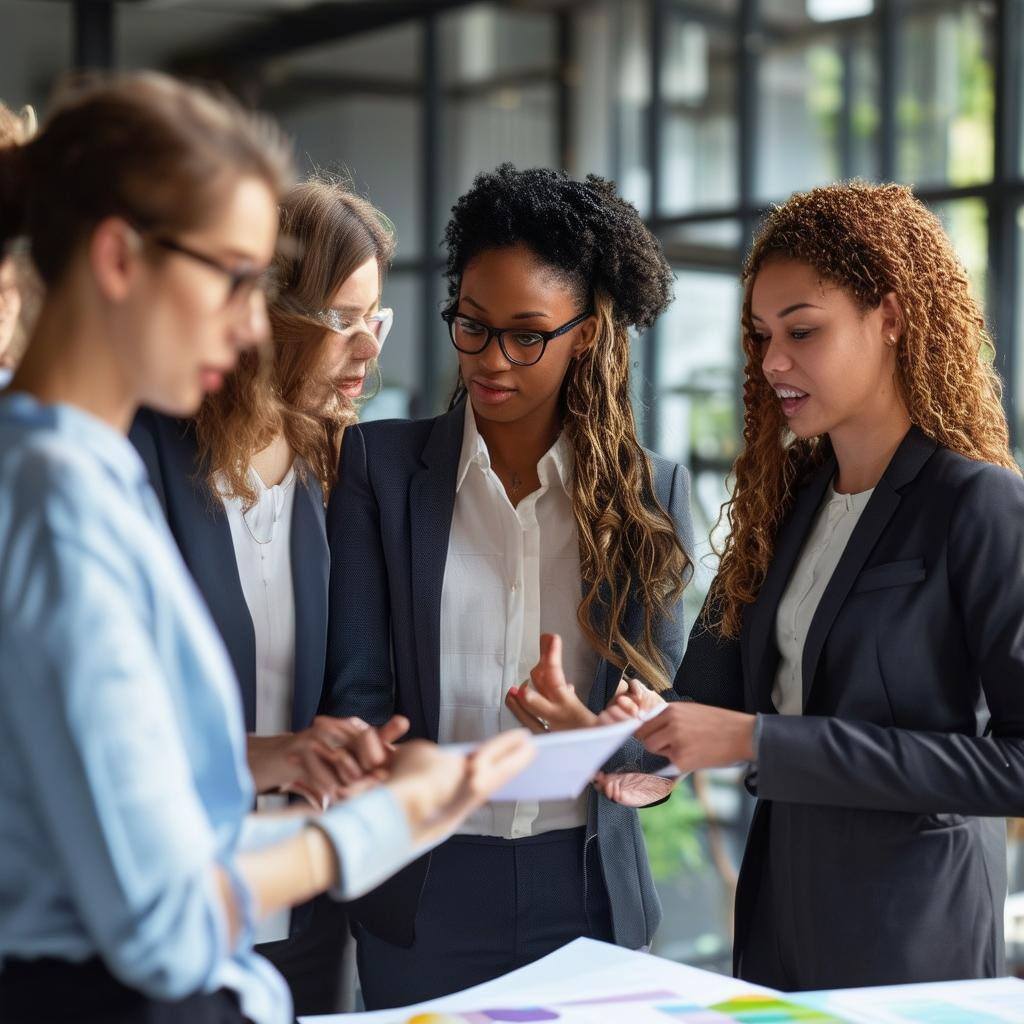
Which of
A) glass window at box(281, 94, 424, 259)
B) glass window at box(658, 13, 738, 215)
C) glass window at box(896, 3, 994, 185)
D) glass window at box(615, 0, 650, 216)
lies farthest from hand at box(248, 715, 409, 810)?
glass window at box(281, 94, 424, 259)

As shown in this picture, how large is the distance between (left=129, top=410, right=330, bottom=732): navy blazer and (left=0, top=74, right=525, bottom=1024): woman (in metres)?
0.95

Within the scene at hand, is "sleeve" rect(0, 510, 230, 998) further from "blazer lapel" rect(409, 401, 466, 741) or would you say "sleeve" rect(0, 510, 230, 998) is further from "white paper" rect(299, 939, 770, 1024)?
"blazer lapel" rect(409, 401, 466, 741)

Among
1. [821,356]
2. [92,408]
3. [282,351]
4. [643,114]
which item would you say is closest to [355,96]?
[643,114]

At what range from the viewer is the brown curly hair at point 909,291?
6.71ft

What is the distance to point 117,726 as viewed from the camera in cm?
96

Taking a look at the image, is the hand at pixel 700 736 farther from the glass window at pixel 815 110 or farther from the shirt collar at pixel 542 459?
the glass window at pixel 815 110

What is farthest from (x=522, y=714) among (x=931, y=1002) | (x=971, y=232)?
(x=971, y=232)

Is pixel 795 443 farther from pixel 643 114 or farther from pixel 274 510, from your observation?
pixel 643 114

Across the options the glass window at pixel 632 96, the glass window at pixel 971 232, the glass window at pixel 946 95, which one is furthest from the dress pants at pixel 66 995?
the glass window at pixel 632 96

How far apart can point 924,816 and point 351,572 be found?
0.99m

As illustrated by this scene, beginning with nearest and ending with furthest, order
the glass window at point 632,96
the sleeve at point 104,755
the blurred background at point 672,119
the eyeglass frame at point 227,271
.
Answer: the sleeve at point 104,755 → the eyeglass frame at point 227,271 → the blurred background at point 672,119 → the glass window at point 632,96

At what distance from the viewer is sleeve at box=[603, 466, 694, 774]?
7.24 feet

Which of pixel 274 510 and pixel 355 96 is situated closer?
pixel 274 510

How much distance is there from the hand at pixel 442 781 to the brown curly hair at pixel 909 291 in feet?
3.50
